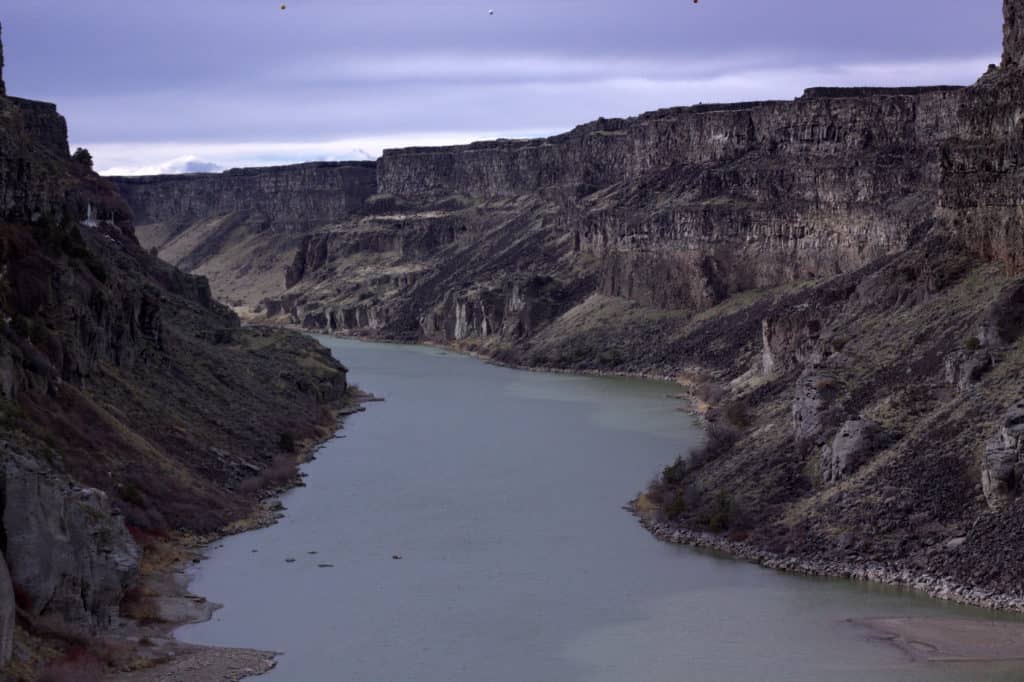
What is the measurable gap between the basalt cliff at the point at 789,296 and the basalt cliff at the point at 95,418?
1725cm

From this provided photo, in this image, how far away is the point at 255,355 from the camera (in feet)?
300

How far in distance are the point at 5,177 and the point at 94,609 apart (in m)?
21.7

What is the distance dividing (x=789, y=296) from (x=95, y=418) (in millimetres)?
60488

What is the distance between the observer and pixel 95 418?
55844 mm

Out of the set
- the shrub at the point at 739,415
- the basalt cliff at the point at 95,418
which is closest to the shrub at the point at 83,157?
the basalt cliff at the point at 95,418

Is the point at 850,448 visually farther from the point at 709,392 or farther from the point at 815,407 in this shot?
the point at 709,392

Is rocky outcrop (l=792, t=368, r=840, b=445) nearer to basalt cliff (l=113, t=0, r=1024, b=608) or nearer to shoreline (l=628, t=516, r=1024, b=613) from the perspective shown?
basalt cliff (l=113, t=0, r=1024, b=608)

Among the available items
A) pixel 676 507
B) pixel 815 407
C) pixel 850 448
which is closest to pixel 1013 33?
pixel 815 407

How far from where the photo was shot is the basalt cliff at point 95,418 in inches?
1540

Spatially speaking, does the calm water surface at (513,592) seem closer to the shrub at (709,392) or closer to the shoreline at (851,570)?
the shoreline at (851,570)

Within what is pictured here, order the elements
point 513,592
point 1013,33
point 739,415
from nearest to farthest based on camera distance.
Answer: point 513,592
point 1013,33
point 739,415

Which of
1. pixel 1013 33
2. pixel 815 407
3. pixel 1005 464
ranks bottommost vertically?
pixel 1005 464

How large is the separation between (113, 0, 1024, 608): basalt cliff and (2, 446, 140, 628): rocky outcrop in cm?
1971

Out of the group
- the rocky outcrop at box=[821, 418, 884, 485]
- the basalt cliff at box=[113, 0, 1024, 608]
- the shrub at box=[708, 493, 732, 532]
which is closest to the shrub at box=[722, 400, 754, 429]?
the basalt cliff at box=[113, 0, 1024, 608]
